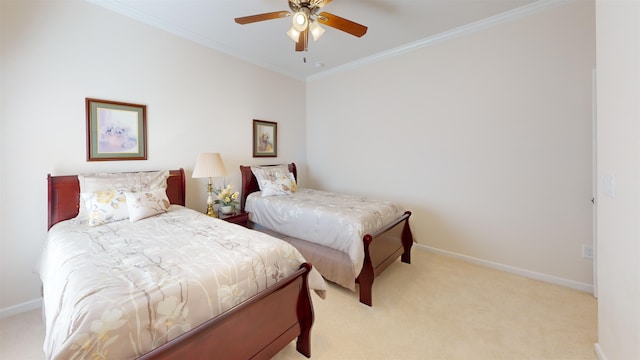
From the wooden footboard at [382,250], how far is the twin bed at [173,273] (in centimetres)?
1

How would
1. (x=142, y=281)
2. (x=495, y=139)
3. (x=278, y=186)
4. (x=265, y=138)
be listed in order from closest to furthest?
(x=142, y=281) < (x=495, y=139) < (x=278, y=186) < (x=265, y=138)

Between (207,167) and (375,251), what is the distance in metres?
2.09

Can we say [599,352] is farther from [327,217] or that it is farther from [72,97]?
[72,97]

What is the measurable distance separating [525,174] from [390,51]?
233 centimetres

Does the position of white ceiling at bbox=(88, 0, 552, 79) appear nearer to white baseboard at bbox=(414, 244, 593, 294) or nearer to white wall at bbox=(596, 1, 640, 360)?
white wall at bbox=(596, 1, 640, 360)

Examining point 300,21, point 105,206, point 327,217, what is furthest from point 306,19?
point 105,206

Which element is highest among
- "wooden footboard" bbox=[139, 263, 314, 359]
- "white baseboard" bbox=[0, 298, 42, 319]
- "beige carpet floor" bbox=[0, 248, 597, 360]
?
"wooden footboard" bbox=[139, 263, 314, 359]

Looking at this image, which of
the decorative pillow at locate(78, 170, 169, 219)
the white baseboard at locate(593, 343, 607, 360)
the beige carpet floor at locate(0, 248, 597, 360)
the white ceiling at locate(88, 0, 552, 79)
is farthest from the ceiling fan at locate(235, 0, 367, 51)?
the white baseboard at locate(593, 343, 607, 360)

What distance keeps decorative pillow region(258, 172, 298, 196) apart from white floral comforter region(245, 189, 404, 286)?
0.39 feet

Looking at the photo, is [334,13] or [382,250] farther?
[334,13]

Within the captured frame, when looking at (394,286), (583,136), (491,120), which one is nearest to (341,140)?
(491,120)

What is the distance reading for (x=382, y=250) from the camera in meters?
2.41

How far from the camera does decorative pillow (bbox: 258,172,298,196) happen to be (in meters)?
3.35

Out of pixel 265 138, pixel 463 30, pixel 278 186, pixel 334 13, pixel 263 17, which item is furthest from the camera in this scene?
pixel 265 138
